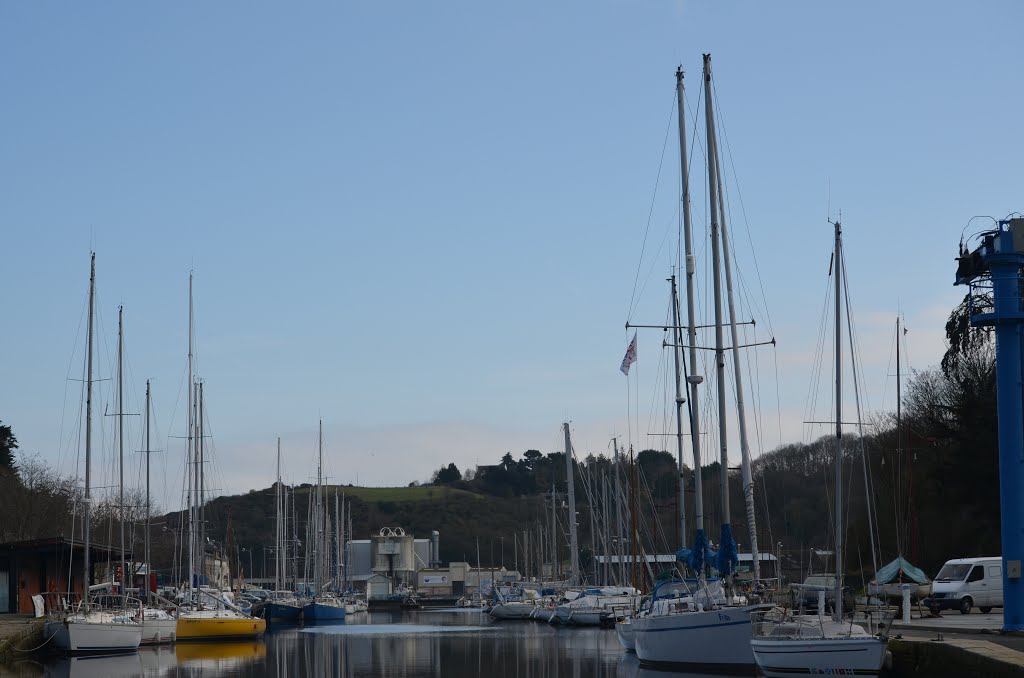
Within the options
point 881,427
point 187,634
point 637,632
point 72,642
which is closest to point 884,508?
point 881,427

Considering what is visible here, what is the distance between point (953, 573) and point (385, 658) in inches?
839

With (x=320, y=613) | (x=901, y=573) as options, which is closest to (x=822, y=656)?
(x=901, y=573)

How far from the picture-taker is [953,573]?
4356 centimetres

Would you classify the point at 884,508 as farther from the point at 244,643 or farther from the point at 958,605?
the point at 244,643

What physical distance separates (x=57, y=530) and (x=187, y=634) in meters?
27.7

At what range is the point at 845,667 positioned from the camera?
26094 mm

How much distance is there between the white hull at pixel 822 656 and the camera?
25.8 metres

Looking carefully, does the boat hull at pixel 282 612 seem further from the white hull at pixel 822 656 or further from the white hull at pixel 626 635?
the white hull at pixel 822 656

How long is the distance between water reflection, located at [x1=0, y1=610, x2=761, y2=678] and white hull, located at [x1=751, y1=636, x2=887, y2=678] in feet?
14.7

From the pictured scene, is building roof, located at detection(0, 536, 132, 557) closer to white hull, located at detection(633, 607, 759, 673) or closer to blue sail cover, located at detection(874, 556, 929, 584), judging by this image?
white hull, located at detection(633, 607, 759, 673)

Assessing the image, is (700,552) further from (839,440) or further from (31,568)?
(31,568)

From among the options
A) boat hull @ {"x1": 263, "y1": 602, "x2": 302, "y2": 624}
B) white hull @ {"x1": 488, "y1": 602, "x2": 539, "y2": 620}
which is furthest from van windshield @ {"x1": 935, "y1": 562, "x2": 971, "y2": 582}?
boat hull @ {"x1": 263, "y1": 602, "x2": 302, "y2": 624}

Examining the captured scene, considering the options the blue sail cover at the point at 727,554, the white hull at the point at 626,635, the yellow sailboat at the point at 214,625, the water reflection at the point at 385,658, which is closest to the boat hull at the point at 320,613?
the water reflection at the point at 385,658

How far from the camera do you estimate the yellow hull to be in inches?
2055
